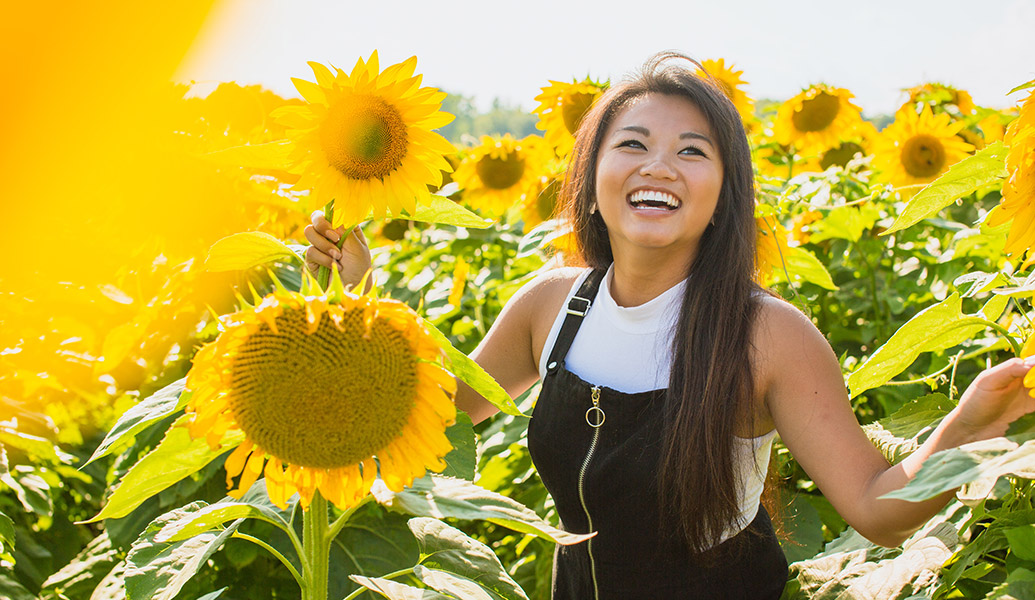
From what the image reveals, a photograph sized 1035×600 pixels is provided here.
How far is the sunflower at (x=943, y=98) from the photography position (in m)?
3.56

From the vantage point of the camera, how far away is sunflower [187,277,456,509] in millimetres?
1061

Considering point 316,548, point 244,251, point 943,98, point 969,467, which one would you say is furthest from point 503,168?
point 969,467

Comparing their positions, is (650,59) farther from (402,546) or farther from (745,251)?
(402,546)

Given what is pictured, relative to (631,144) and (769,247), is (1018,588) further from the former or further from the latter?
(769,247)

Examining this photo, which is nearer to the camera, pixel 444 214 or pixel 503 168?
pixel 444 214

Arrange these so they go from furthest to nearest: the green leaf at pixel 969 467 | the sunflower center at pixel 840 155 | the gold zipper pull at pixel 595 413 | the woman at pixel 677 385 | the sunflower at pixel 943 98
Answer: the sunflower center at pixel 840 155 → the sunflower at pixel 943 98 → the gold zipper pull at pixel 595 413 → the woman at pixel 677 385 → the green leaf at pixel 969 467

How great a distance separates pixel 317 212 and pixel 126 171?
755 mm

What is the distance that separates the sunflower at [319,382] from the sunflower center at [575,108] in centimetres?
198

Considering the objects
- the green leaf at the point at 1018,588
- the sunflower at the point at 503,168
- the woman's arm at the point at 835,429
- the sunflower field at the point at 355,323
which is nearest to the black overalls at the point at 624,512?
the sunflower field at the point at 355,323

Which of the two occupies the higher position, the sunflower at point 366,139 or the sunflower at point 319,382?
the sunflower at point 366,139

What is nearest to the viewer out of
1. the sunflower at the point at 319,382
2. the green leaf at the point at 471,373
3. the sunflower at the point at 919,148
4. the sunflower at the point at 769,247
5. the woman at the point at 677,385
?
the sunflower at the point at 319,382

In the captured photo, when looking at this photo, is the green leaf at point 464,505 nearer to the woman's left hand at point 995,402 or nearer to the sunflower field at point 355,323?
the sunflower field at point 355,323

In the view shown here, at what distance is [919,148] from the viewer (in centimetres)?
328

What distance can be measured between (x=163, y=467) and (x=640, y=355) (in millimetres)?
985
